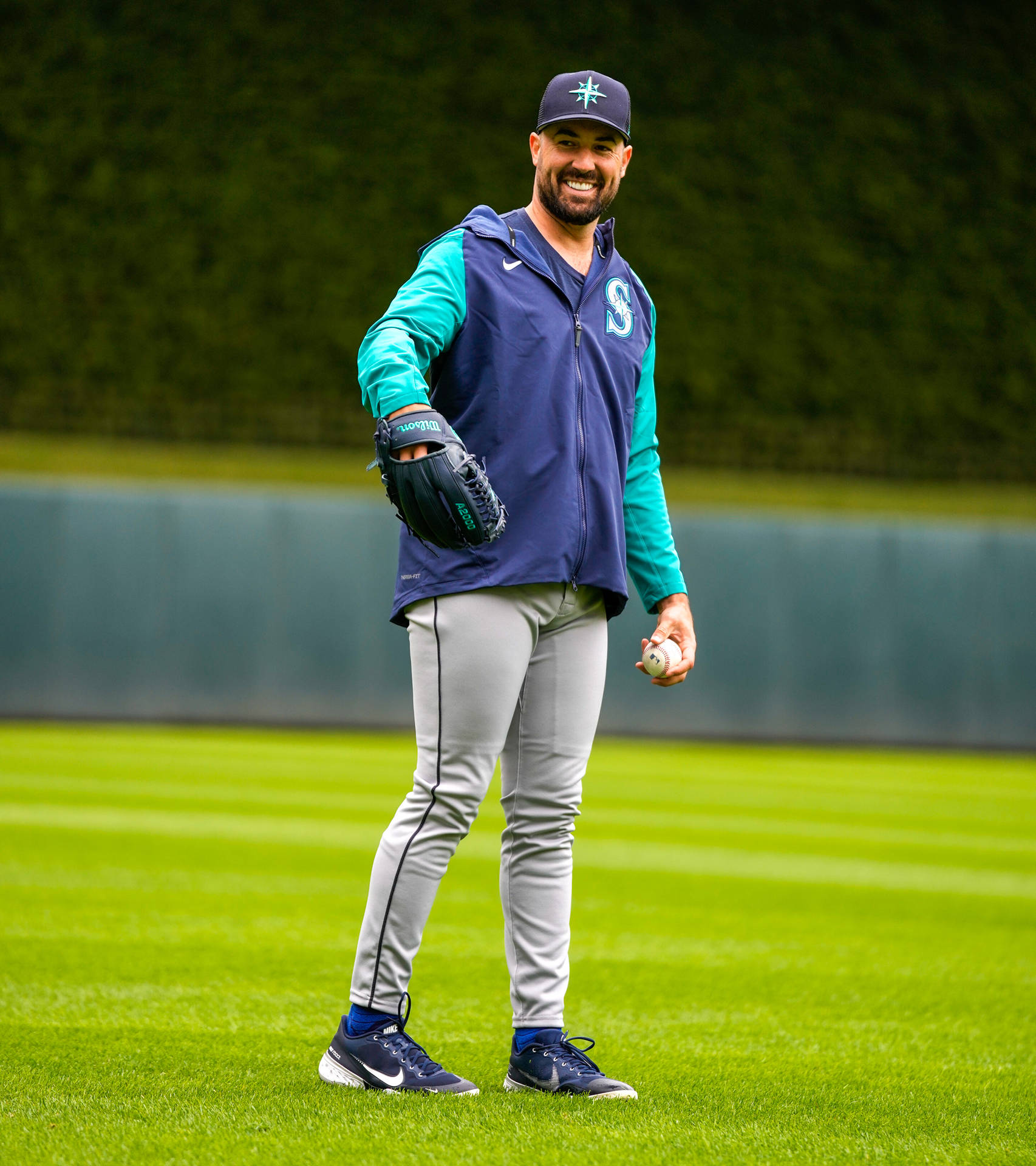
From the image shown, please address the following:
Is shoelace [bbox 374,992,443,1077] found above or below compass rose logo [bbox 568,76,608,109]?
below

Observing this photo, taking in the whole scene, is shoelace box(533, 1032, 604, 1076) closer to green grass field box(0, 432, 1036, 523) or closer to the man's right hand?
the man's right hand

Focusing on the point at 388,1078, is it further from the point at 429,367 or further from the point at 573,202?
the point at 573,202

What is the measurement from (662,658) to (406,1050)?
3.04 ft

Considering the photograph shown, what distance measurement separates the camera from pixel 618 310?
2.96 metres

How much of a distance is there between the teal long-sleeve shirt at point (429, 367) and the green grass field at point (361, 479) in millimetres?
11547

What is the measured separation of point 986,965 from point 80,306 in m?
17.1

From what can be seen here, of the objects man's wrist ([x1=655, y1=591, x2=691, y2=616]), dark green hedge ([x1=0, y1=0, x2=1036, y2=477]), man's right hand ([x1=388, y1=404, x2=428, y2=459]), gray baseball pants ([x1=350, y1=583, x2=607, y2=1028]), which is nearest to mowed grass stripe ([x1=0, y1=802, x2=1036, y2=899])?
man's wrist ([x1=655, y1=591, x2=691, y2=616])

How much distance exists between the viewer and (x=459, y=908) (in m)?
5.32

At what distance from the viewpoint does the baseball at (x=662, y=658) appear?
9.50ft

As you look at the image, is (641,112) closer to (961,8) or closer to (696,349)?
(696,349)

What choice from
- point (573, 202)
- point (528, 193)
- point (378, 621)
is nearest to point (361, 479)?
point (378, 621)

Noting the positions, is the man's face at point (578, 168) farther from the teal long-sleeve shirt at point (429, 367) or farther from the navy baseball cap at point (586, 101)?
the teal long-sleeve shirt at point (429, 367)

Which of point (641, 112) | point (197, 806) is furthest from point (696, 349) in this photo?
point (197, 806)

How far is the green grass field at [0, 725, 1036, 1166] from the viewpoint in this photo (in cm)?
256
